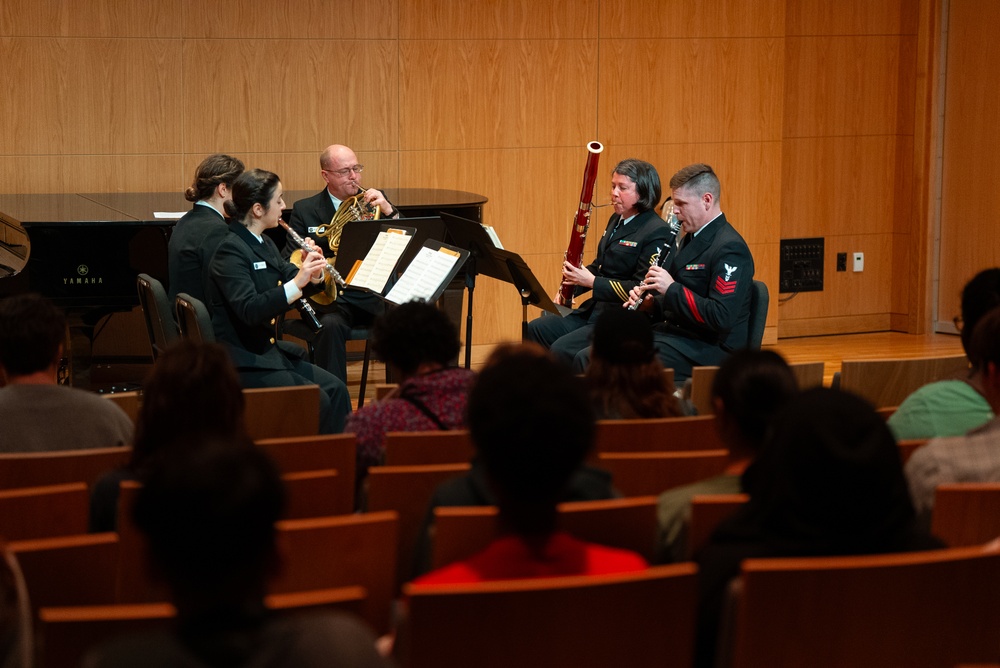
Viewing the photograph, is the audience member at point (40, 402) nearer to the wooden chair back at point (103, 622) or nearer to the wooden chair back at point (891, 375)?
the wooden chair back at point (103, 622)

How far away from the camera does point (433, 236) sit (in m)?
5.19

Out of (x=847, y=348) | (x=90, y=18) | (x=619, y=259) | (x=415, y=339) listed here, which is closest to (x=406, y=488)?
(x=415, y=339)

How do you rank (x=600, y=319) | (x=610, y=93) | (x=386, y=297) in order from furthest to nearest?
(x=610, y=93), (x=386, y=297), (x=600, y=319)

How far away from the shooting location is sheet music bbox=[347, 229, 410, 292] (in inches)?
180

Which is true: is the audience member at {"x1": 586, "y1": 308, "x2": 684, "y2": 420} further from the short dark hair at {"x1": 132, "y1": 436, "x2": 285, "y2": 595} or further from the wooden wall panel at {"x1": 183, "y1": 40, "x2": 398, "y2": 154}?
the wooden wall panel at {"x1": 183, "y1": 40, "x2": 398, "y2": 154}

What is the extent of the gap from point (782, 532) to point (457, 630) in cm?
54

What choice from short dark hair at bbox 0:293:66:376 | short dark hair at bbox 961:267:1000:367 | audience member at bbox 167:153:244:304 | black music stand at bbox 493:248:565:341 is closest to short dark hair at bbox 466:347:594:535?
short dark hair at bbox 0:293:66:376

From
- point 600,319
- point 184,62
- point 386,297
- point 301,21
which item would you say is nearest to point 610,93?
point 301,21

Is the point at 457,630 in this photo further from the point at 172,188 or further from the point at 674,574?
the point at 172,188

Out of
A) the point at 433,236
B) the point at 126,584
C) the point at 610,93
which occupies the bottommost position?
the point at 126,584

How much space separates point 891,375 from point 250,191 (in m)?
2.25

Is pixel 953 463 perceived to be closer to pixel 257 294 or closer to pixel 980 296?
pixel 980 296

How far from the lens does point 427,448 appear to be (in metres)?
2.70

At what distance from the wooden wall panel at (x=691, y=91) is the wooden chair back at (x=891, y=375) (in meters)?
3.68
